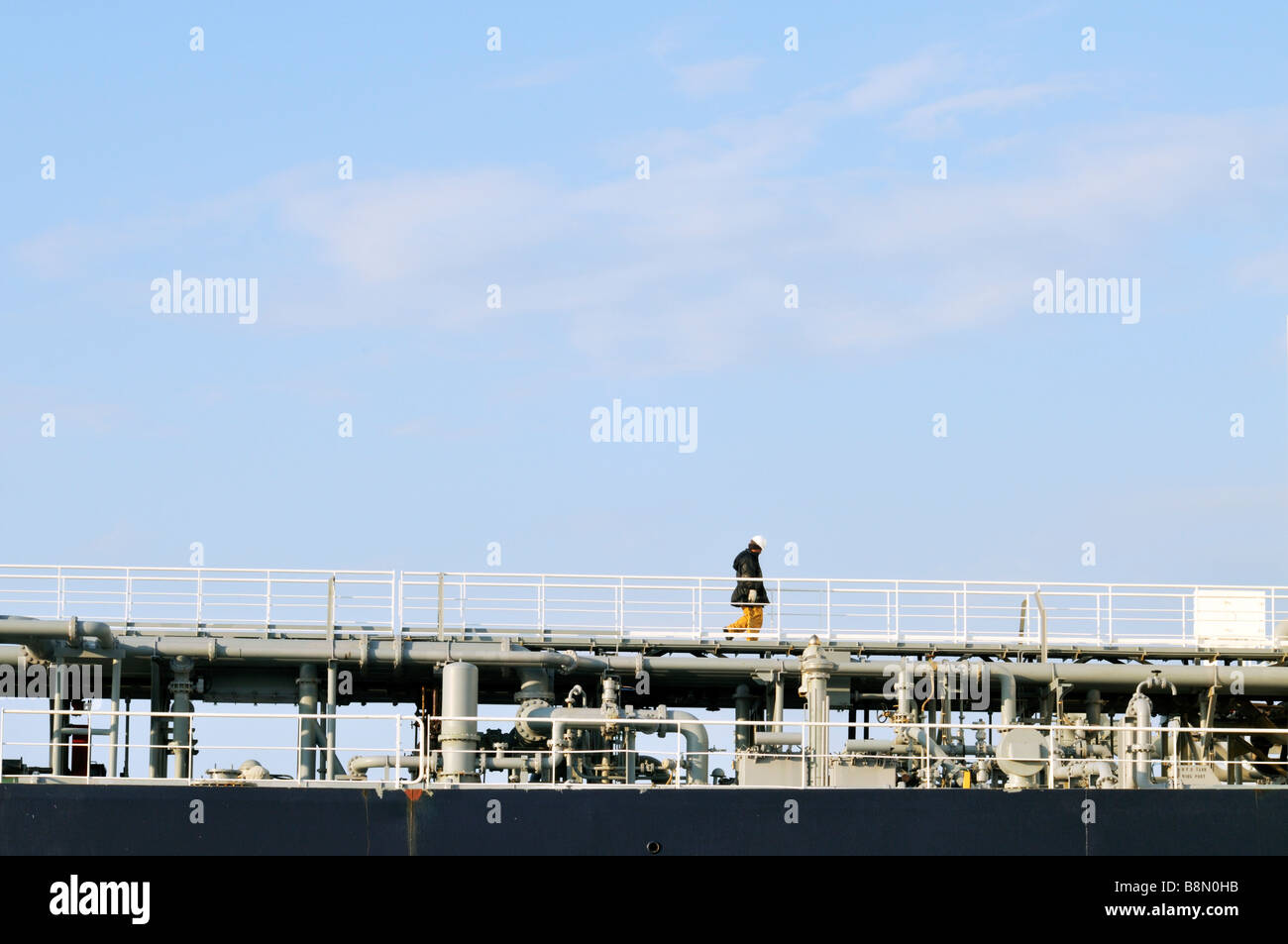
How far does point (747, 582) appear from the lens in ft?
103

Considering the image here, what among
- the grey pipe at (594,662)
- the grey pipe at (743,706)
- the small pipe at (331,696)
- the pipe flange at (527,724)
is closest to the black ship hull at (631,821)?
the pipe flange at (527,724)

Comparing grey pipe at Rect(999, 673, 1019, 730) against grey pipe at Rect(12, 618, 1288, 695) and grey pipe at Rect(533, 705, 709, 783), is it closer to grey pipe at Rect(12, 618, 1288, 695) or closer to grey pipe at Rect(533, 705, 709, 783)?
grey pipe at Rect(12, 618, 1288, 695)

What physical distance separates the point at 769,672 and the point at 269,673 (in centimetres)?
927

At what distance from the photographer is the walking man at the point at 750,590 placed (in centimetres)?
3112

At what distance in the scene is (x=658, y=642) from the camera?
30.8m

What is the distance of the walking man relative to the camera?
31.1 metres

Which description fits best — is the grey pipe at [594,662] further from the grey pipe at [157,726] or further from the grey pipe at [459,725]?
the grey pipe at [459,725]

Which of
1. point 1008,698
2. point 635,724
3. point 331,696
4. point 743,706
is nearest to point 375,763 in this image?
point 331,696

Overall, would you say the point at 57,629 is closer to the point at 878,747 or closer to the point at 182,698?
the point at 182,698

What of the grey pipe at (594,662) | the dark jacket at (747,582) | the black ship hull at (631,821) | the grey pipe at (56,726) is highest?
the dark jacket at (747,582)

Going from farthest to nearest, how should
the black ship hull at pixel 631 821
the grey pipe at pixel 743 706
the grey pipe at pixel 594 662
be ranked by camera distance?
the grey pipe at pixel 743 706 → the grey pipe at pixel 594 662 → the black ship hull at pixel 631 821

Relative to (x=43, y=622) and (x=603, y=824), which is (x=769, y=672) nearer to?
(x=603, y=824)

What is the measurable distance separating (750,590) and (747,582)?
0.19m
